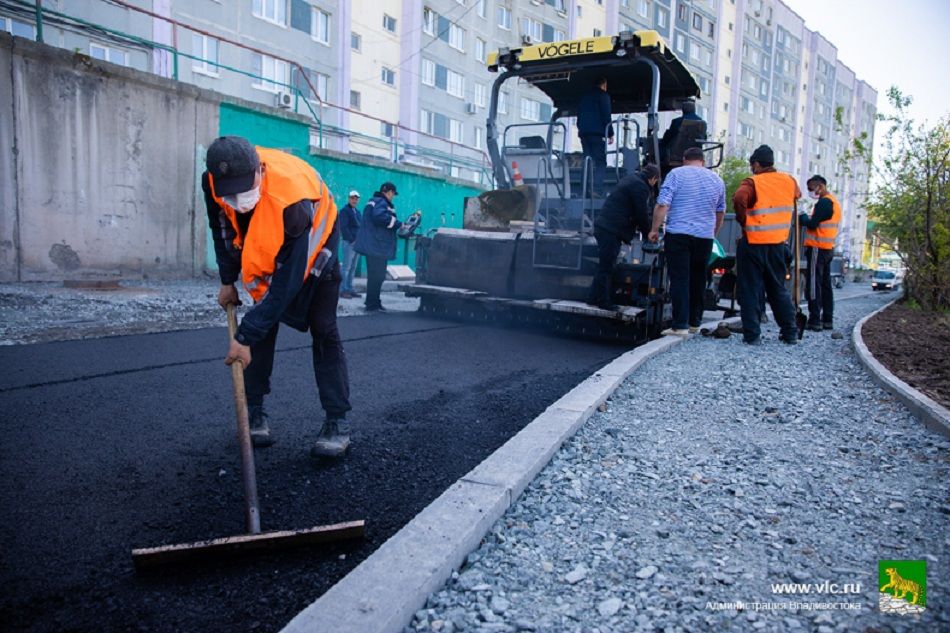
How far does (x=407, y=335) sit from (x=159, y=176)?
24.7ft

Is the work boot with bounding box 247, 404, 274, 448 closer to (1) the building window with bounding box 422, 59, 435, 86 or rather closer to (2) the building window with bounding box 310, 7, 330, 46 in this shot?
(2) the building window with bounding box 310, 7, 330, 46

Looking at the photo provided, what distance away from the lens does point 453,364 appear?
5.57 meters

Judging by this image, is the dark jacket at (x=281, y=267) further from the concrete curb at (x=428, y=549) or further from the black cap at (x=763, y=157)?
the black cap at (x=763, y=157)

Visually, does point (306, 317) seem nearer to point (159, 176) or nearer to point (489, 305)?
point (489, 305)

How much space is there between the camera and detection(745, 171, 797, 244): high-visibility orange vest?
21.4 ft

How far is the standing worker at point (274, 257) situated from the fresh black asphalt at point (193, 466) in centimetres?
35

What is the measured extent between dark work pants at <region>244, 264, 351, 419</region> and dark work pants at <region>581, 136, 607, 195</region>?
5177 millimetres

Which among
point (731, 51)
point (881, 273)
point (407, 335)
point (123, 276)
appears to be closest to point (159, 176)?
point (123, 276)

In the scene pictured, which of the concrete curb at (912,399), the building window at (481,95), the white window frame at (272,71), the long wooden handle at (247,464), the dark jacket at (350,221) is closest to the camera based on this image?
the long wooden handle at (247,464)

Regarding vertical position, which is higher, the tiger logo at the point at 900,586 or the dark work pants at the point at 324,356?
the dark work pants at the point at 324,356

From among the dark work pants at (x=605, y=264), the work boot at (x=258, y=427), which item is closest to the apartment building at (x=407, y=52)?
the dark work pants at (x=605, y=264)

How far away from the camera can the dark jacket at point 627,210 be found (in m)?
6.80

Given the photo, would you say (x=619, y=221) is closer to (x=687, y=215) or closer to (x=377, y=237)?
(x=687, y=215)

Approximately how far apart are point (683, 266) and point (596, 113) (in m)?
2.25
